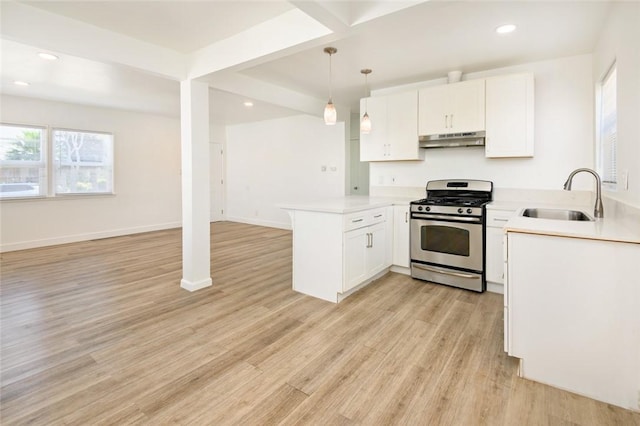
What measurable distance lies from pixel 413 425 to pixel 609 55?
308cm

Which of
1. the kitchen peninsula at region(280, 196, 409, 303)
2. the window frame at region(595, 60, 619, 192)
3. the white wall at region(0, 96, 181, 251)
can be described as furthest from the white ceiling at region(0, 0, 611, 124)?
the kitchen peninsula at region(280, 196, 409, 303)

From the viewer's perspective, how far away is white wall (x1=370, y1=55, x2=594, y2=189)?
331cm

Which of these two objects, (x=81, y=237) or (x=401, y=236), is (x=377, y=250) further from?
(x=81, y=237)

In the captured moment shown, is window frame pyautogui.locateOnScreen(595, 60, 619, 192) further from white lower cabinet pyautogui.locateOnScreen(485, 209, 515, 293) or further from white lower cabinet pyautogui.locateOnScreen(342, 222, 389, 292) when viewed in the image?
white lower cabinet pyautogui.locateOnScreen(342, 222, 389, 292)

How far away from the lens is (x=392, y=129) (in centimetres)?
420

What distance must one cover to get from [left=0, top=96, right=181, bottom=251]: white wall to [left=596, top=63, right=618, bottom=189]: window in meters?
7.12

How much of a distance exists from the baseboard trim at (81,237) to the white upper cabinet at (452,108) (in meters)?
5.78

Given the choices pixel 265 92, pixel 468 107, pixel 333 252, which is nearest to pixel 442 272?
pixel 333 252

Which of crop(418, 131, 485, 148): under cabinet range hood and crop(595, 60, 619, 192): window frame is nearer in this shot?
crop(595, 60, 619, 192): window frame

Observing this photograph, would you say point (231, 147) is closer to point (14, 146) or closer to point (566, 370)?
point (14, 146)

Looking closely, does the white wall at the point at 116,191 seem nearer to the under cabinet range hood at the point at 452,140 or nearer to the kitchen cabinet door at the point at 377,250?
the kitchen cabinet door at the point at 377,250

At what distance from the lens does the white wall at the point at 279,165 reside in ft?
21.2

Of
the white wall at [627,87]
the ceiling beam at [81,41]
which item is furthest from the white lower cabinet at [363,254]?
the ceiling beam at [81,41]

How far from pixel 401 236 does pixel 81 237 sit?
18.7 feet
